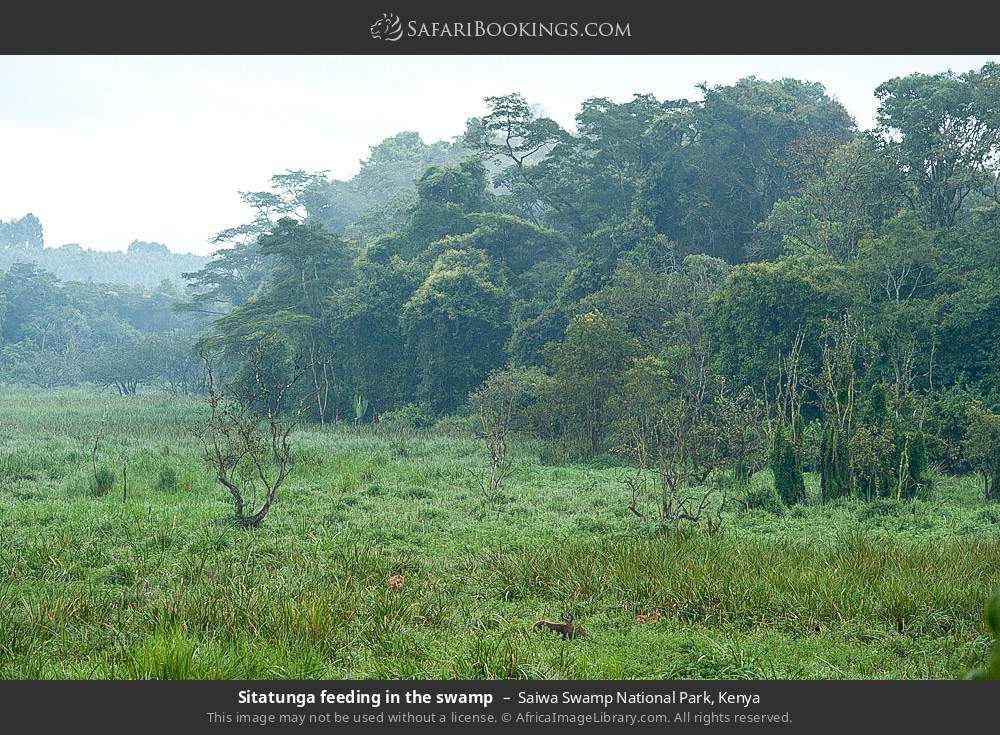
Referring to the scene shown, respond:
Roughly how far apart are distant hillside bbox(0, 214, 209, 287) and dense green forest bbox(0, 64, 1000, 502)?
171ft

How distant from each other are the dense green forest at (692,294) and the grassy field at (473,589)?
8.53 feet

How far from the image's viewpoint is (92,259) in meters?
104

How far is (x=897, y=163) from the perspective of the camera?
22.9m

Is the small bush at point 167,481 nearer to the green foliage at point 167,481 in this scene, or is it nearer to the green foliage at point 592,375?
the green foliage at point 167,481

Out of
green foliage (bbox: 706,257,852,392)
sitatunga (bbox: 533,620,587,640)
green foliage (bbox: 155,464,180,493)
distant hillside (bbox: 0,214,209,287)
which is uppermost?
distant hillside (bbox: 0,214,209,287)

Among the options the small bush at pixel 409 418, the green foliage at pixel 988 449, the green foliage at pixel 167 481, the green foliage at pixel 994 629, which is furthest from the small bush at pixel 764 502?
the small bush at pixel 409 418

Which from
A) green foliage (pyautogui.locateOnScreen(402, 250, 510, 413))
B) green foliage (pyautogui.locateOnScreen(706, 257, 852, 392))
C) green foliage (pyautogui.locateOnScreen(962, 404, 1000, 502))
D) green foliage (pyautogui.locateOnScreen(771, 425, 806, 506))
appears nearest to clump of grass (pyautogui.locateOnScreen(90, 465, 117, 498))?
green foliage (pyautogui.locateOnScreen(771, 425, 806, 506))

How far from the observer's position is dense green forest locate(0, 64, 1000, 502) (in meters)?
17.2

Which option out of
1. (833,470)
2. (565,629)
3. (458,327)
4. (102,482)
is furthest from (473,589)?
(458,327)

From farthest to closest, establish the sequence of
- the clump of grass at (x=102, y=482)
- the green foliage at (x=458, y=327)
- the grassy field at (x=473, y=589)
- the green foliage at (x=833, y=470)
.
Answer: the green foliage at (x=458, y=327)
the green foliage at (x=833, y=470)
the clump of grass at (x=102, y=482)
the grassy field at (x=473, y=589)

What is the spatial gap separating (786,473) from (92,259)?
349 ft

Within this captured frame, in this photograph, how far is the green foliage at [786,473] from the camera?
1312cm

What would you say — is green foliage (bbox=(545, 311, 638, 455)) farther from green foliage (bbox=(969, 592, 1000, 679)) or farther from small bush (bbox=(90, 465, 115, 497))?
green foliage (bbox=(969, 592, 1000, 679))

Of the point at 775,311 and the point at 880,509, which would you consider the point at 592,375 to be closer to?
the point at 775,311
